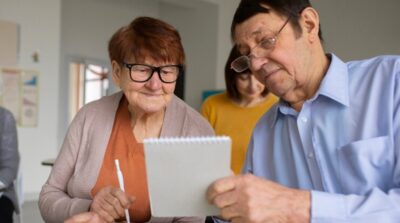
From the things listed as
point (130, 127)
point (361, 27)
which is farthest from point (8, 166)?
point (361, 27)

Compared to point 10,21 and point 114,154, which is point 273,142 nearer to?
point 114,154

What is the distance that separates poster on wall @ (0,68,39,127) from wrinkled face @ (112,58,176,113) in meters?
4.29

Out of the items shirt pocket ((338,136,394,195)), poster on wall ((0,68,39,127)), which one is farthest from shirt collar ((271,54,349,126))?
poster on wall ((0,68,39,127))

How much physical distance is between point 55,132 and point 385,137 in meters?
5.47

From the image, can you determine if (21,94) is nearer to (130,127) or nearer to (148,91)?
(130,127)

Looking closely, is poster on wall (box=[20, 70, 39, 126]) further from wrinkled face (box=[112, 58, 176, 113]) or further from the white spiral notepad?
the white spiral notepad

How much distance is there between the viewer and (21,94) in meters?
5.48

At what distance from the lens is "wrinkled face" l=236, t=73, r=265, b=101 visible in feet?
7.62

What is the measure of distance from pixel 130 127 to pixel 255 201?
2.38ft

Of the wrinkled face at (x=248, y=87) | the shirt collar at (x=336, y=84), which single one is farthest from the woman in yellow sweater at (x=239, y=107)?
the shirt collar at (x=336, y=84)

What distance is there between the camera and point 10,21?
209 inches

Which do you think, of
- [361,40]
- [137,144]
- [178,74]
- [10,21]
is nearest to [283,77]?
[178,74]

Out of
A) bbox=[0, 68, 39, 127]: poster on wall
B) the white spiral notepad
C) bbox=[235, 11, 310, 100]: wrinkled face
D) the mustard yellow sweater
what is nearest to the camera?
the white spiral notepad

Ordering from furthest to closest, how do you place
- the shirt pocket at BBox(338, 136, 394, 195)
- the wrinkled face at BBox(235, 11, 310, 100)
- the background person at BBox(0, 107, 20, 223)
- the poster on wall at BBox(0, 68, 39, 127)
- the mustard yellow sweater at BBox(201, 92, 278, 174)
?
the poster on wall at BBox(0, 68, 39, 127)
the background person at BBox(0, 107, 20, 223)
the mustard yellow sweater at BBox(201, 92, 278, 174)
the wrinkled face at BBox(235, 11, 310, 100)
the shirt pocket at BBox(338, 136, 394, 195)
